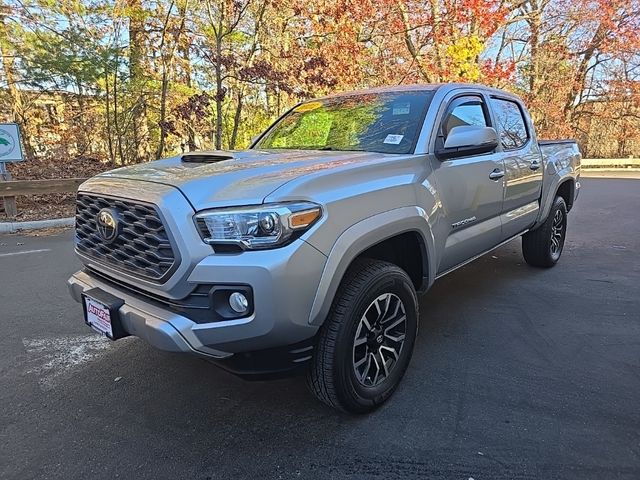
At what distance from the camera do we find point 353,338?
2.33 meters

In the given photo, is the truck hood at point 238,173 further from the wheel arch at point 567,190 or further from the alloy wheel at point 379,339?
Result: the wheel arch at point 567,190

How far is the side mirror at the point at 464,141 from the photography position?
294cm

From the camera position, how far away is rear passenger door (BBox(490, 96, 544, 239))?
399cm

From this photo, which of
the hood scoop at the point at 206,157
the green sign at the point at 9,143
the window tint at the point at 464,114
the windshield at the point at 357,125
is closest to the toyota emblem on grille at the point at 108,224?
the hood scoop at the point at 206,157

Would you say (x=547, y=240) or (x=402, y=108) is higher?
(x=402, y=108)

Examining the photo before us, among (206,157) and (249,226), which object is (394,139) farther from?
(249,226)

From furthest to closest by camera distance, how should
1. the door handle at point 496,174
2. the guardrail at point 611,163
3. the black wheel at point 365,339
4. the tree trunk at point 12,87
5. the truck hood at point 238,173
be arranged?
1. the guardrail at point 611,163
2. the tree trunk at point 12,87
3. the door handle at point 496,174
4. the black wheel at point 365,339
5. the truck hood at point 238,173

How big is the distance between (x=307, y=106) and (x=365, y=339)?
2465 mm

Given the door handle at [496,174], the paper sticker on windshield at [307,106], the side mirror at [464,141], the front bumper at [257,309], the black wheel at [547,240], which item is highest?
the paper sticker on windshield at [307,106]

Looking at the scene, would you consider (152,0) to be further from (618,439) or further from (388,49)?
(618,439)

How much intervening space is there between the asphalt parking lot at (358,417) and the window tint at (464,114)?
5.12 ft

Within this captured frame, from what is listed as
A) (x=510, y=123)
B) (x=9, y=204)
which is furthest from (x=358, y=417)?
(x=9, y=204)

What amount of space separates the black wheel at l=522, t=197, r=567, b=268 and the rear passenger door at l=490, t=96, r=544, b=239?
0.49 m

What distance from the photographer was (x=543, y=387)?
2785 mm
